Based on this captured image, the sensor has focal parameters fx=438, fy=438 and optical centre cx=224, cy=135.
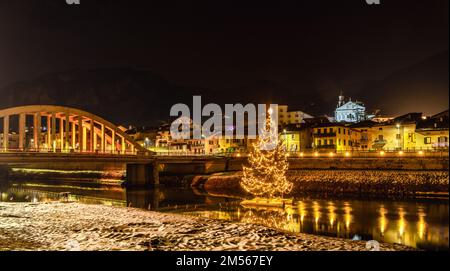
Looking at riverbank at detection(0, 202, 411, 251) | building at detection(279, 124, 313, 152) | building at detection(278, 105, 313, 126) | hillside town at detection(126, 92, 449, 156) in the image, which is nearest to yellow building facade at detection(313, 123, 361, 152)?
hillside town at detection(126, 92, 449, 156)

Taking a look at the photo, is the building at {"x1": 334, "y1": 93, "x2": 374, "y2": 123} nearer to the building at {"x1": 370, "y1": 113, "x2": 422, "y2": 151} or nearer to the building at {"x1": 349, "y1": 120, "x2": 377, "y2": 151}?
the building at {"x1": 349, "y1": 120, "x2": 377, "y2": 151}

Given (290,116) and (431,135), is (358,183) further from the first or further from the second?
(290,116)

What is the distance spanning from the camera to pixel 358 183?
39.2m

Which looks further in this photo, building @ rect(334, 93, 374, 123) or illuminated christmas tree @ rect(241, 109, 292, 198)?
building @ rect(334, 93, 374, 123)

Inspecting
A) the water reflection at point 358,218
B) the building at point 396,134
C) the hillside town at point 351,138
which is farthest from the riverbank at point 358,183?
the building at point 396,134

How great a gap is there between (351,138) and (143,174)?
1414 inches

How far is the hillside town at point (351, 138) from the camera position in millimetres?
47659

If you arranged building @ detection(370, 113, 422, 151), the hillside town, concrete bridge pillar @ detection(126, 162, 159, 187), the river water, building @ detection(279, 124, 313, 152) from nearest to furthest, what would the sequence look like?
the river water, the hillside town, concrete bridge pillar @ detection(126, 162, 159, 187), building @ detection(370, 113, 422, 151), building @ detection(279, 124, 313, 152)

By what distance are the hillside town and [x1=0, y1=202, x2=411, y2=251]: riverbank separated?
23557 millimetres

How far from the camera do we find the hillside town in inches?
1876

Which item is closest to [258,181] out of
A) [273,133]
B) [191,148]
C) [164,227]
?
[273,133]

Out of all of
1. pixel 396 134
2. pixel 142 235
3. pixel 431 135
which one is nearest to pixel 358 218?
pixel 142 235
